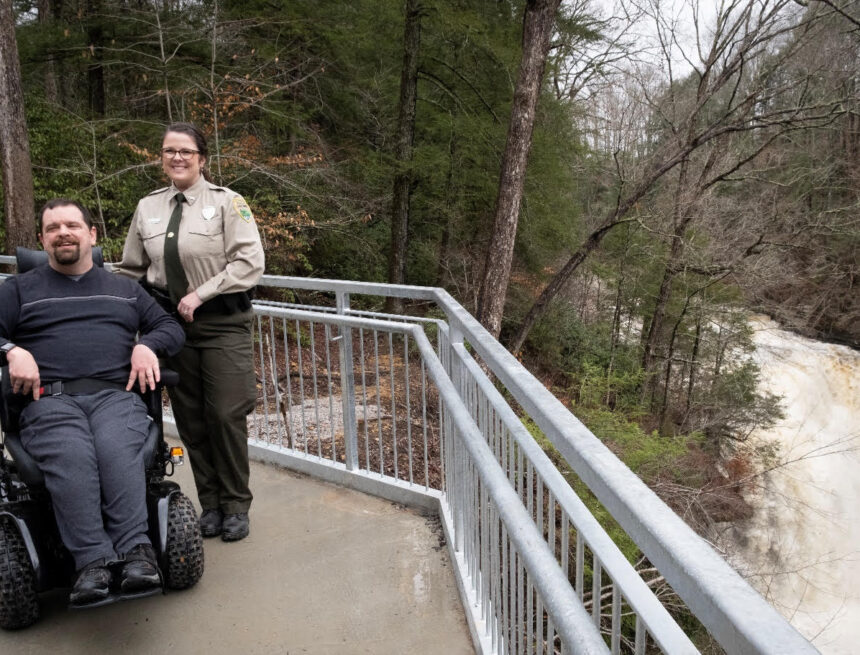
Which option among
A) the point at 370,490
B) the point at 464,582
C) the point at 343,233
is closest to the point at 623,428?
the point at 343,233

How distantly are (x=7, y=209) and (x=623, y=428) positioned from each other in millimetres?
9060

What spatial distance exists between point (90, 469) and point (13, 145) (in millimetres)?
7849

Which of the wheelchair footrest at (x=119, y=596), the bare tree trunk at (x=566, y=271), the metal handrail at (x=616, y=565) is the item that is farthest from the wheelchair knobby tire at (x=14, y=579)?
the bare tree trunk at (x=566, y=271)

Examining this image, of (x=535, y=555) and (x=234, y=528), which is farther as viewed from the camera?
(x=234, y=528)

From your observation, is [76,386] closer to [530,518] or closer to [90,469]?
[90,469]

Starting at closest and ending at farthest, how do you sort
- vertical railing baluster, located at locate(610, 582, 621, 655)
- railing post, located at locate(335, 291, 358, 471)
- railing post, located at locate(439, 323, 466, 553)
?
1. vertical railing baluster, located at locate(610, 582, 621, 655)
2. railing post, located at locate(439, 323, 466, 553)
3. railing post, located at locate(335, 291, 358, 471)

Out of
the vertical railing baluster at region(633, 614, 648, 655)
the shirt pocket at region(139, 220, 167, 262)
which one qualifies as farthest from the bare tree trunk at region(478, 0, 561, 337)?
the vertical railing baluster at region(633, 614, 648, 655)

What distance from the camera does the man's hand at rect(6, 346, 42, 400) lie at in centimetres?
240

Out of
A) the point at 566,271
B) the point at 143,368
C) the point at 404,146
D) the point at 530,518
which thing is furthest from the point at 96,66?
the point at 530,518

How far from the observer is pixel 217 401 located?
307 centimetres

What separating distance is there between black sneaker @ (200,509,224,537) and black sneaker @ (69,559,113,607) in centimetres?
105

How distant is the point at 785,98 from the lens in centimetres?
1444

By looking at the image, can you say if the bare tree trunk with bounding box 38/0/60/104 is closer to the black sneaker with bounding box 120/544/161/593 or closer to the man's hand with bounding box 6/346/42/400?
the man's hand with bounding box 6/346/42/400

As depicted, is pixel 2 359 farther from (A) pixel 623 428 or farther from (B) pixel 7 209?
(A) pixel 623 428
